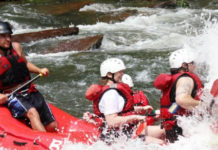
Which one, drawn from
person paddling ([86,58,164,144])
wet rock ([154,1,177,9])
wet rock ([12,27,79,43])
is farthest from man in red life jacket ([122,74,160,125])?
wet rock ([154,1,177,9])

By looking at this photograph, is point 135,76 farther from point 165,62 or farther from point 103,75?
point 103,75

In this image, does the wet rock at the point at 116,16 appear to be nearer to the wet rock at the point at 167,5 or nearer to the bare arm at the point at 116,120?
the wet rock at the point at 167,5

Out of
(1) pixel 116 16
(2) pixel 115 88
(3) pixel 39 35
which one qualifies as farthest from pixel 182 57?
(1) pixel 116 16

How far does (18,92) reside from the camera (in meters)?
4.20

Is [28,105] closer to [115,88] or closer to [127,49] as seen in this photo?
[115,88]

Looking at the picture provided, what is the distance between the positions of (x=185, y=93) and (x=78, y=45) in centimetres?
664

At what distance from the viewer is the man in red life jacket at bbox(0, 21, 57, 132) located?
4074 millimetres

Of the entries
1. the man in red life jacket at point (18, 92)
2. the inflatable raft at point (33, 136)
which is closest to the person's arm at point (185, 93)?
the inflatable raft at point (33, 136)

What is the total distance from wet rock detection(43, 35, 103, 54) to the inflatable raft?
17.7 ft

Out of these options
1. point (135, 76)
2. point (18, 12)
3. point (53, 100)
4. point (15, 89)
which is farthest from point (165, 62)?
point (18, 12)

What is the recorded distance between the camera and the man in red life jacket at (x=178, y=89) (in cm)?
317

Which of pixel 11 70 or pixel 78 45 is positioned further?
pixel 78 45

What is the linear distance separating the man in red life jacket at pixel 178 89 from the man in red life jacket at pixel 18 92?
1433 mm

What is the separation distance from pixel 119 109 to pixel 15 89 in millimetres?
1413
